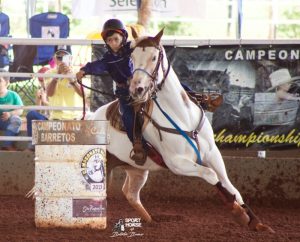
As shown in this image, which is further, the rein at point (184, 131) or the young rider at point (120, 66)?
the young rider at point (120, 66)

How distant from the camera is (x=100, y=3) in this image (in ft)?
43.1

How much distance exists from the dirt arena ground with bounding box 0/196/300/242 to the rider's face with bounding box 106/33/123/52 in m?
1.77

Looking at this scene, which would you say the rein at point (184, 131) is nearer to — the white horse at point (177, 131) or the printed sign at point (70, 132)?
the white horse at point (177, 131)

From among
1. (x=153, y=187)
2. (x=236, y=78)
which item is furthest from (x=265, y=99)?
(x=153, y=187)

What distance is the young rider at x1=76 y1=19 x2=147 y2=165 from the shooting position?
8000 millimetres

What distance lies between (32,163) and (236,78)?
2791mm

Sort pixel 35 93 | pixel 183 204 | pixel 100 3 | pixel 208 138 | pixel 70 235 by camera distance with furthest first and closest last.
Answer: pixel 100 3, pixel 35 93, pixel 183 204, pixel 208 138, pixel 70 235

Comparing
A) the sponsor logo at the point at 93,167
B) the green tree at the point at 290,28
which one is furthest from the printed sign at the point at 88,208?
the green tree at the point at 290,28

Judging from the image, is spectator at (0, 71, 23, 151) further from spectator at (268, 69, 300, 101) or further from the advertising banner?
spectator at (268, 69, 300, 101)

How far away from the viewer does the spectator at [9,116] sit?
10875mm

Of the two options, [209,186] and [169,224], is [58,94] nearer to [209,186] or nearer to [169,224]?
[209,186]

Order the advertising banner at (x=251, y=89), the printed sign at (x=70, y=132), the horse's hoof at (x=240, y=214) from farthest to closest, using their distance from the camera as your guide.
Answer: the advertising banner at (x=251, y=89) → the printed sign at (x=70, y=132) → the horse's hoof at (x=240, y=214)

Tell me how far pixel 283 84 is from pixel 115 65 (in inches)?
107

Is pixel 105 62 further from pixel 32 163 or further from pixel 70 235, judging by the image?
pixel 32 163
